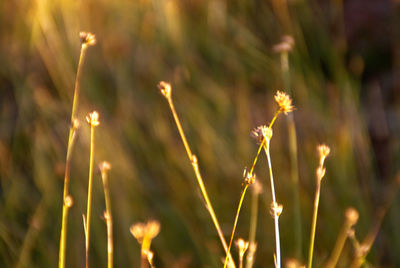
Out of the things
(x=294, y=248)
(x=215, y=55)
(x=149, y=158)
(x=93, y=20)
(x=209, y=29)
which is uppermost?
(x=93, y=20)

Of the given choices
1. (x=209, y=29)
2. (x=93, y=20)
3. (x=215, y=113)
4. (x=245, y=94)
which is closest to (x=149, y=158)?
(x=215, y=113)

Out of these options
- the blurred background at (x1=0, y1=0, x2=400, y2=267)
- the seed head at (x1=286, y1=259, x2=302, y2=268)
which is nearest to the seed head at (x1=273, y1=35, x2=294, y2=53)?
the blurred background at (x1=0, y1=0, x2=400, y2=267)

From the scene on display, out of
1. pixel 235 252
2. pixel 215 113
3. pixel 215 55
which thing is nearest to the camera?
pixel 235 252

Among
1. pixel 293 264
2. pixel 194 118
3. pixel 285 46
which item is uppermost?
pixel 194 118

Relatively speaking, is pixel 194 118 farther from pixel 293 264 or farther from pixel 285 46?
pixel 293 264

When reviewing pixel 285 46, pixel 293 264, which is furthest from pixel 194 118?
pixel 293 264

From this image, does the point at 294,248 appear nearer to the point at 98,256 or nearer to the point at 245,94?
the point at 98,256

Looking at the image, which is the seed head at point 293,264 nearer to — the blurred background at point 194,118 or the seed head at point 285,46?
the blurred background at point 194,118

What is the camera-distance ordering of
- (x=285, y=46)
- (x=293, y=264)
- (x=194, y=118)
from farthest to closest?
(x=194, y=118) → (x=285, y=46) → (x=293, y=264)
